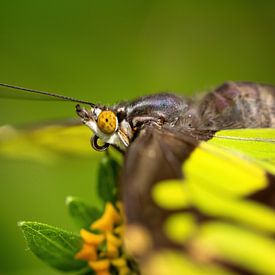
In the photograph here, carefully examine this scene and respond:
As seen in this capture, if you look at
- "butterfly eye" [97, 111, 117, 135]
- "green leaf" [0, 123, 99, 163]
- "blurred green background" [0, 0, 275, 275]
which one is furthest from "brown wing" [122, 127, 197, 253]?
"blurred green background" [0, 0, 275, 275]

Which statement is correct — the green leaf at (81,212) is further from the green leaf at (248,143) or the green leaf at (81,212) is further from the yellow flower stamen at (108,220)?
the green leaf at (248,143)

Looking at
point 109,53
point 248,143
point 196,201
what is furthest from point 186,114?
point 109,53

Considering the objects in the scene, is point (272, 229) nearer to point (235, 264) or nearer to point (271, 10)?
point (235, 264)

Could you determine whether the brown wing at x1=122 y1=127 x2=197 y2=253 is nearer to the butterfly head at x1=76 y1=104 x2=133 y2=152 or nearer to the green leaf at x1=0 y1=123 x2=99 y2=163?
the butterfly head at x1=76 y1=104 x2=133 y2=152

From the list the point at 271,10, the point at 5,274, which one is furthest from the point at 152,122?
the point at 271,10

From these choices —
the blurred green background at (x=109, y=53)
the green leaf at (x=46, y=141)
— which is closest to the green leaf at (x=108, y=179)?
the green leaf at (x=46, y=141)
